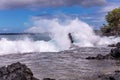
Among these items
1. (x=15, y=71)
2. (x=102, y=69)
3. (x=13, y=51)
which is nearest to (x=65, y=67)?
(x=102, y=69)

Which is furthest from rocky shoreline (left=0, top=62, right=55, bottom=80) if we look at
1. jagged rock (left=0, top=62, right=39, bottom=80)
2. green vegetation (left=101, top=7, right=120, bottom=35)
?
green vegetation (left=101, top=7, right=120, bottom=35)

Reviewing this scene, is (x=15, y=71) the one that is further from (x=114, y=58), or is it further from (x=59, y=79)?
(x=114, y=58)

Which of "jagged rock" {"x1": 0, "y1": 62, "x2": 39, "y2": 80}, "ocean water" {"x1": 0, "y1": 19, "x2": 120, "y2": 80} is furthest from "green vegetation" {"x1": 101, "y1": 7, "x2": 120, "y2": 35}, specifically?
"jagged rock" {"x1": 0, "y1": 62, "x2": 39, "y2": 80}

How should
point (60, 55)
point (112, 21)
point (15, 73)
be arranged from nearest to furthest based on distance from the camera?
point (15, 73)
point (60, 55)
point (112, 21)

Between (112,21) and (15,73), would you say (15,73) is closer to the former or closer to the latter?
(15,73)

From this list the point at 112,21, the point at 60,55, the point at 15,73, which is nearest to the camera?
the point at 15,73

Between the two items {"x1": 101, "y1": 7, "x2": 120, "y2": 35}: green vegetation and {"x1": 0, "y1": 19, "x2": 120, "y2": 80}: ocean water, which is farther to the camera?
{"x1": 101, "y1": 7, "x2": 120, "y2": 35}: green vegetation

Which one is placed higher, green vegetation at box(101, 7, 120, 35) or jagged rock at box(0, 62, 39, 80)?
green vegetation at box(101, 7, 120, 35)

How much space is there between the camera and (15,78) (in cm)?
1852

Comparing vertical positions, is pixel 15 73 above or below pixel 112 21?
below

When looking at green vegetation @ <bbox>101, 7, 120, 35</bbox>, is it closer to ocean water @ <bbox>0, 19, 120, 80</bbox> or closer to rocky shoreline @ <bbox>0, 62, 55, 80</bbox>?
ocean water @ <bbox>0, 19, 120, 80</bbox>

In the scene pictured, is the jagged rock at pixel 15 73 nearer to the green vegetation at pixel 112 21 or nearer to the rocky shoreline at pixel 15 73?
the rocky shoreline at pixel 15 73

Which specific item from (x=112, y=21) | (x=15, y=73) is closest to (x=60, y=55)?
(x=15, y=73)

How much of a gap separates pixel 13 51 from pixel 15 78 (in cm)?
3503
